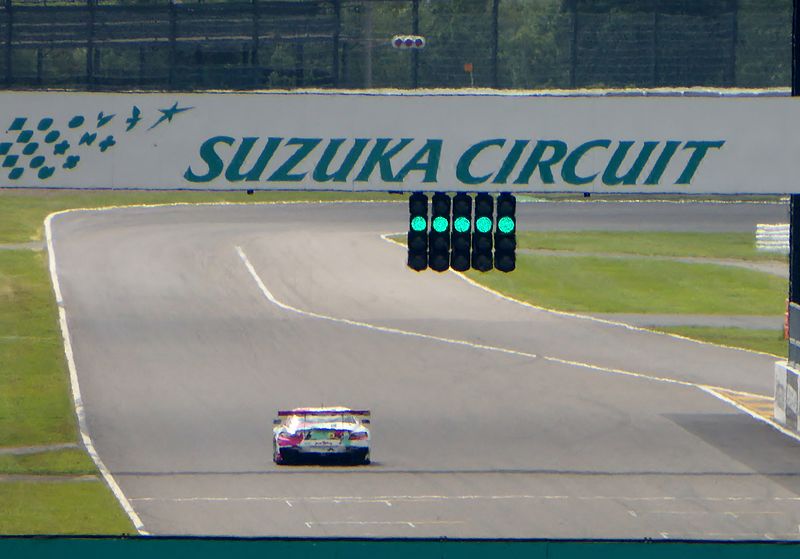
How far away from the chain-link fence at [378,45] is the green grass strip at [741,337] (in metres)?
9.29

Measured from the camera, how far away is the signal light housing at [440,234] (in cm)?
2917

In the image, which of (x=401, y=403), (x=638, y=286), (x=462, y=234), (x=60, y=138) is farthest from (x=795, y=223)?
(x=638, y=286)

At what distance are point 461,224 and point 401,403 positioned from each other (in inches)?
552

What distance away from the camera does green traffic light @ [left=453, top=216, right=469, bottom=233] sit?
29203mm

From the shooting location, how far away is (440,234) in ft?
95.8

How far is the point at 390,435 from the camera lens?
38219mm

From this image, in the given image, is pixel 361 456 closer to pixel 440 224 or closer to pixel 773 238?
pixel 440 224

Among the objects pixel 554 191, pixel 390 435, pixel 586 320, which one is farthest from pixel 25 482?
pixel 586 320

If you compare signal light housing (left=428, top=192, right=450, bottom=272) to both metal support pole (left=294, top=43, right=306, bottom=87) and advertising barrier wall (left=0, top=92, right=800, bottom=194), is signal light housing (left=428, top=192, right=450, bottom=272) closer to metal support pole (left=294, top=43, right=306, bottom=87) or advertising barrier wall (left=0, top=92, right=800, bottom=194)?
advertising barrier wall (left=0, top=92, right=800, bottom=194)

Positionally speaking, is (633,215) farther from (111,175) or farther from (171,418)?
(111,175)

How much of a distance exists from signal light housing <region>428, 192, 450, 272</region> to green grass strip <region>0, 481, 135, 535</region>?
7.42 metres

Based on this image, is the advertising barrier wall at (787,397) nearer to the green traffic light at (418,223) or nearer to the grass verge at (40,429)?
the green traffic light at (418,223)

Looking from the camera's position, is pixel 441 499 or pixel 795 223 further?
pixel 795 223

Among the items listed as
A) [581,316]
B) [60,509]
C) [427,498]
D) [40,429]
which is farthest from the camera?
[581,316]
